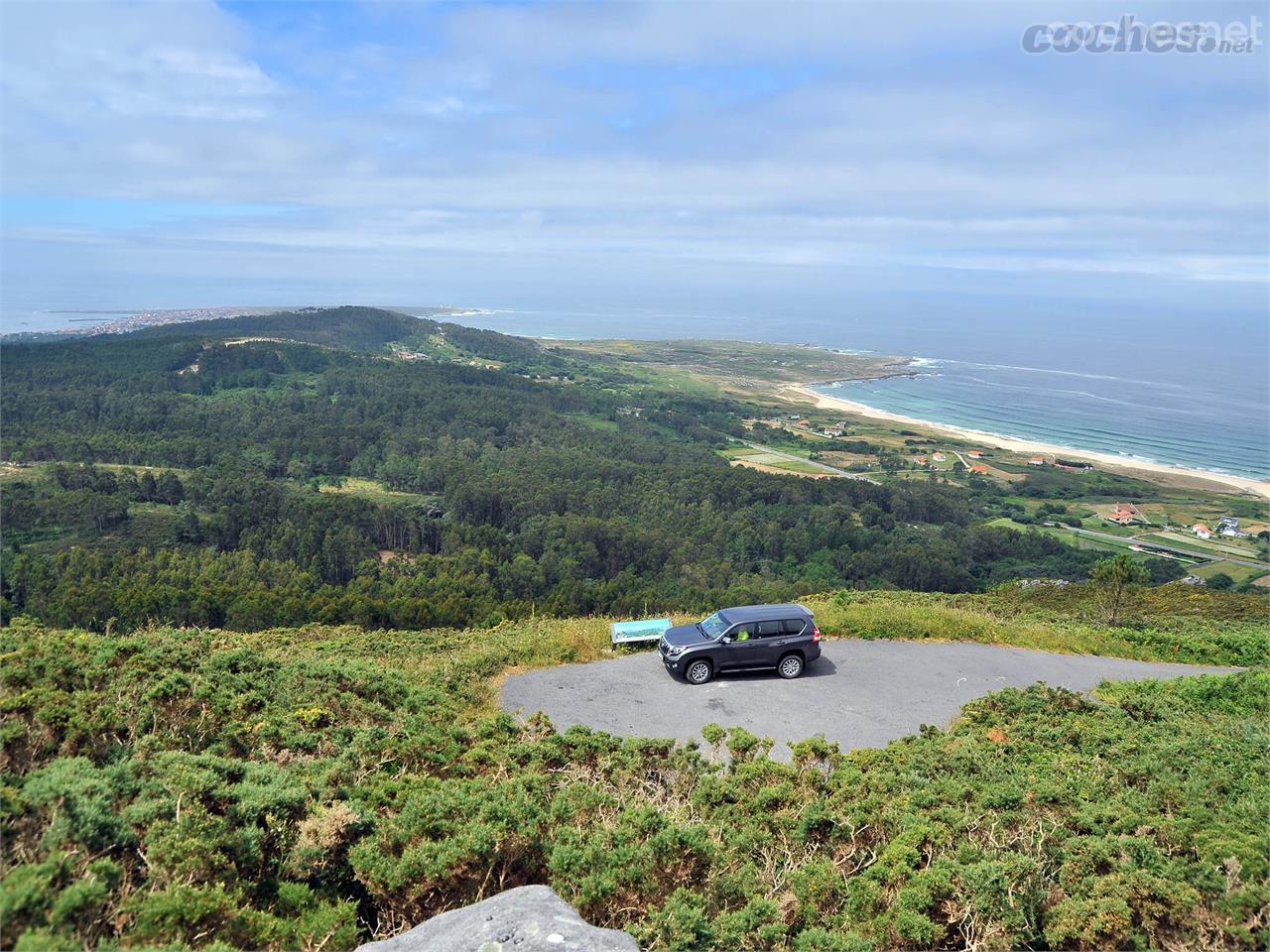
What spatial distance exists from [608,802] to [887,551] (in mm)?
48980

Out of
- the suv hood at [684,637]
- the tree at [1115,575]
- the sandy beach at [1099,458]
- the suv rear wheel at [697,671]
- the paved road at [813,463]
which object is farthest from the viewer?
the paved road at [813,463]

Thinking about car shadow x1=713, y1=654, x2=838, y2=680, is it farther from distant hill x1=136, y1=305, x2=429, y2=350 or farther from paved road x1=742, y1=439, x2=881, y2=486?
distant hill x1=136, y1=305, x2=429, y2=350

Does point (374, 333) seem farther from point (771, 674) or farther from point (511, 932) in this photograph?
point (511, 932)

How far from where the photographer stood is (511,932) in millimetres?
3701

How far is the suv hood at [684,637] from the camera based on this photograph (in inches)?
467

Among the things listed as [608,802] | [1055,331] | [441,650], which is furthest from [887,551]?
[1055,331]

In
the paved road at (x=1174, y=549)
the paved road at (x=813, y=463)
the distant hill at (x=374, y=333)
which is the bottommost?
the paved road at (x=1174, y=549)

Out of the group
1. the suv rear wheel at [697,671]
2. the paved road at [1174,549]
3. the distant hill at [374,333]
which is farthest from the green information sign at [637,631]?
the distant hill at [374,333]

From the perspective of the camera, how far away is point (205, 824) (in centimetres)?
440

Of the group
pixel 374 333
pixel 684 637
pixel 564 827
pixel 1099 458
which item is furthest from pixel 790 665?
pixel 374 333

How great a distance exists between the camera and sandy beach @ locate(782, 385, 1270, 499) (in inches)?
2520

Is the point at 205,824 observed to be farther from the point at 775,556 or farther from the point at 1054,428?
the point at 1054,428

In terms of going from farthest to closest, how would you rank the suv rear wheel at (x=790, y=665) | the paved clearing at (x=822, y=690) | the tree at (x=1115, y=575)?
the tree at (x=1115, y=575) < the suv rear wheel at (x=790, y=665) < the paved clearing at (x=822, y=690)

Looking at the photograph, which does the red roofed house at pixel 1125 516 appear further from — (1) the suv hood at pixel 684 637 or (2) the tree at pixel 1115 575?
(1) the suv hood at pixel 684 637
